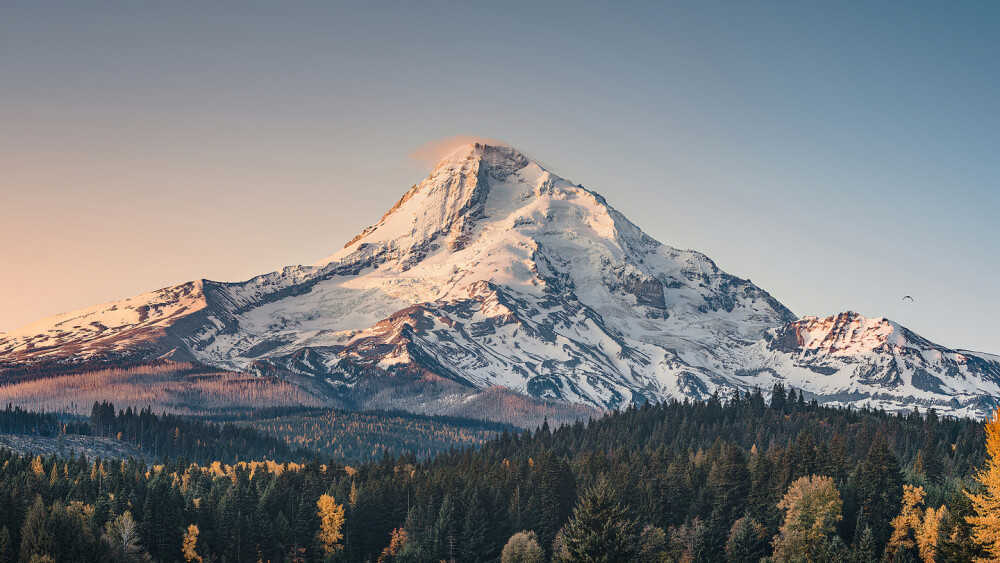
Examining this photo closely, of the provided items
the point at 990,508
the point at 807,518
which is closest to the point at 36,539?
the point at 807,518

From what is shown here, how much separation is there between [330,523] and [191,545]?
824 inches

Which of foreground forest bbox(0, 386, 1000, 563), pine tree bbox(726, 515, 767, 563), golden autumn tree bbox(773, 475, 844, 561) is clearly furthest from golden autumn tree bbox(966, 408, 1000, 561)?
pine tree bbox(726, 515, 767, 563)

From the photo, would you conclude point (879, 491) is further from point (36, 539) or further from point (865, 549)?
point (36, 539)

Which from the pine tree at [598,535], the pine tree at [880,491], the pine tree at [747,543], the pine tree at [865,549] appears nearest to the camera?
the pine tree at [598,535]

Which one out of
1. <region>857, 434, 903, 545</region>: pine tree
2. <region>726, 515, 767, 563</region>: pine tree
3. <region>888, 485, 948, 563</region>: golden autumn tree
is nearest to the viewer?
<region>888, 485, 948, 563</region>: golden autumn tree

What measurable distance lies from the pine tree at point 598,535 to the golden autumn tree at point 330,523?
61.5 meters

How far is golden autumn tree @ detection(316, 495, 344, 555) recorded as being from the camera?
544ft

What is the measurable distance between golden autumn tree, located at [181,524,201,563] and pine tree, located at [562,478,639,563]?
2671 inches

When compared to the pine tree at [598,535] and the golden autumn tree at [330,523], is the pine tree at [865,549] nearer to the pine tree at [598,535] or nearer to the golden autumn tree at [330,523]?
the pine tree at [598,535]

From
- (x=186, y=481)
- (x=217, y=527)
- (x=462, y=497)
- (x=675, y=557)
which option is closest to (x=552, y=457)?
(x=462, y=497)

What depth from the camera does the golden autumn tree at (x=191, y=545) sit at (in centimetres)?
15788

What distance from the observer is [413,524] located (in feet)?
556

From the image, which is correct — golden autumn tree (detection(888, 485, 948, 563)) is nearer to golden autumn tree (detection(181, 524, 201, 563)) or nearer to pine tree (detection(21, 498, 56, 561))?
golden autumn tree (detection(181, 524, 201, 563))

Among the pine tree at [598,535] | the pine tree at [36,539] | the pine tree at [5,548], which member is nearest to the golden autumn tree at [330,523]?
the pine tree at [36,539]
